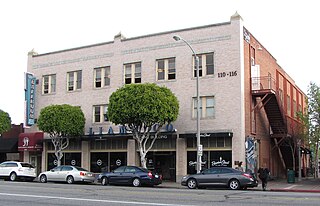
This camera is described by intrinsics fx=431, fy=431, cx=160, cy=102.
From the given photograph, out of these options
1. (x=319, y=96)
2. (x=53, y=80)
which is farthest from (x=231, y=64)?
(x=53, y=80)

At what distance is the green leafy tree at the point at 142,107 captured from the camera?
2636cm

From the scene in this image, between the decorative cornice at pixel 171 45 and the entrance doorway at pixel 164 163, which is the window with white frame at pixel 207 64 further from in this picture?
the entrance doorway at pixel 164 163

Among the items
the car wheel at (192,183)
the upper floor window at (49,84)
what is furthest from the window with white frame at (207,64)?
the upper floor window at (49,84)

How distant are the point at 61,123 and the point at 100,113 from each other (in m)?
3.38

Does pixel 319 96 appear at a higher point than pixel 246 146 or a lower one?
higher

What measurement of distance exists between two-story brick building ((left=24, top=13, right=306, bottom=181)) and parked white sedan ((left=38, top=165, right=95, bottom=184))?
4655 mm

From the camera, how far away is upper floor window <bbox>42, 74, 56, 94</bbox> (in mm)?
37000

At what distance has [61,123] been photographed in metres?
31.7

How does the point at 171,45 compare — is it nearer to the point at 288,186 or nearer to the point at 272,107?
the point at 272,107

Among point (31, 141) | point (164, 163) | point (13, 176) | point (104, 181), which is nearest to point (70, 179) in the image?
point (104, 181)

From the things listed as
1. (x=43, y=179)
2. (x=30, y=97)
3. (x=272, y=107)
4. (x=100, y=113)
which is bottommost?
(x=43, y=179)

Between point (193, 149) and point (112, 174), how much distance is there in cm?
637

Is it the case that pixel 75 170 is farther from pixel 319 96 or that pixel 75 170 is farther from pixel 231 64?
pixel 319 96

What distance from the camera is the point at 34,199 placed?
50.3 feet
